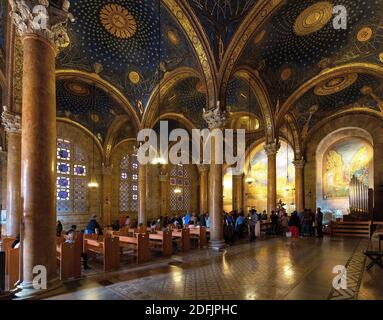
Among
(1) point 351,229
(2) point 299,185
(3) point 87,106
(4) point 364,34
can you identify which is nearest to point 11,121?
(3) point 87,106

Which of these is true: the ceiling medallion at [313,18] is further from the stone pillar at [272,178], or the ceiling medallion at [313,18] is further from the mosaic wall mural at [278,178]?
the mosaic wall mural at [278,178]

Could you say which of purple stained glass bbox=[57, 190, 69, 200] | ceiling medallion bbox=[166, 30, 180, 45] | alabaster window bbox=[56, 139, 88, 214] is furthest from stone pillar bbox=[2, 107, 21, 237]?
purple stained glass bbox=[57, 190, 69, 200]

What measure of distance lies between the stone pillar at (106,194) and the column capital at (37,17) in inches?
546

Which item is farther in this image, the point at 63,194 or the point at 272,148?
the point at 63,194

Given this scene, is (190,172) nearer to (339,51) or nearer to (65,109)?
(65,109)

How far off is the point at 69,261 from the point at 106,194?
515 inches

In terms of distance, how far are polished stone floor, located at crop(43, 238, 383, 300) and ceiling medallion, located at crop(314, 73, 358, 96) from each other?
30.6 feet

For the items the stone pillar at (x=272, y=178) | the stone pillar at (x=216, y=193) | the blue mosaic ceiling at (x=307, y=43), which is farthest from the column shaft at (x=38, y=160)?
the stone pillar at (x=272, y=178)

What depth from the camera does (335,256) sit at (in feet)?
25.8

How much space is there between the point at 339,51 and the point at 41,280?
42.9 feet

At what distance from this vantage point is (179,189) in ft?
71.6

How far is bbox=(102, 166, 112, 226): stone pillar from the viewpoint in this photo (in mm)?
18188

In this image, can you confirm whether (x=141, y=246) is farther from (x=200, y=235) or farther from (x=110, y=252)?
(x=200, y=235)
